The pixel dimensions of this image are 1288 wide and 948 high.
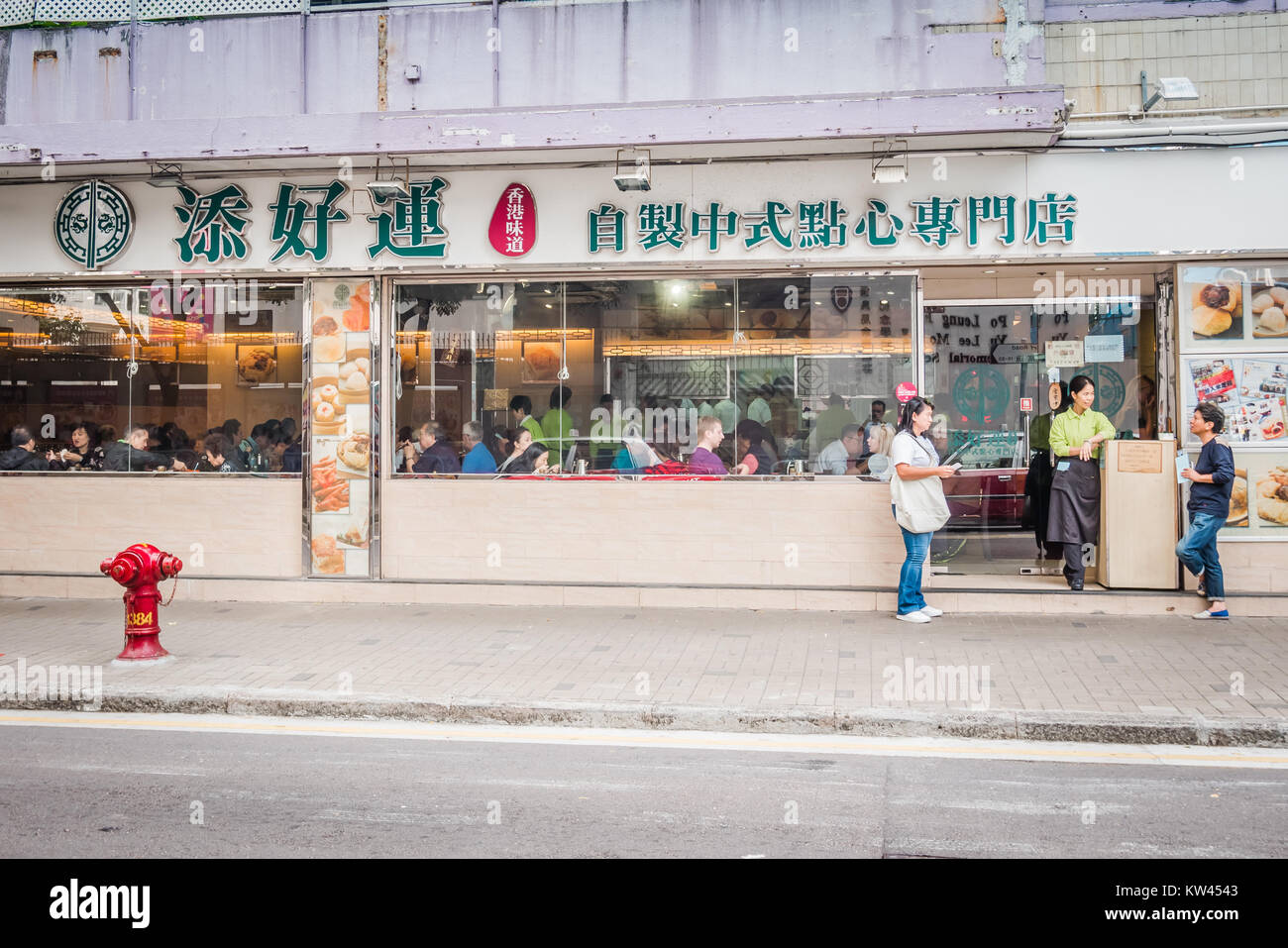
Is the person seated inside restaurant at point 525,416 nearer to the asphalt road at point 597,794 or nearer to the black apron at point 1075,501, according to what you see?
the asphalt road at point 597,794

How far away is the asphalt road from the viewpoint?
4855 millimetres

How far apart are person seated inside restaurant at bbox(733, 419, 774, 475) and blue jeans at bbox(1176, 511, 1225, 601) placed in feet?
11.9

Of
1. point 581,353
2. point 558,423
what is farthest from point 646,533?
point 581,353

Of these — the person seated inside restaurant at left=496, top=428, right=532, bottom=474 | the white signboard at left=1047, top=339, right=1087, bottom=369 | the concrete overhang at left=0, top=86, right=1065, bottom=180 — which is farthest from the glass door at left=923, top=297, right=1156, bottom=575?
the person seated inside restaurant at left=496, top=428, right=532, bottom=474

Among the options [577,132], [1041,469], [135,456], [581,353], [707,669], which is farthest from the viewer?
[1041,469]

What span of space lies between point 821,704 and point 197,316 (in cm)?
790

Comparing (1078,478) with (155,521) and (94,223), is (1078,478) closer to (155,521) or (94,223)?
(155,521)

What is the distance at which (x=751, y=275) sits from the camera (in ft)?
35.3

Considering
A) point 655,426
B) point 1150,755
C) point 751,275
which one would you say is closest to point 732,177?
point 751,275

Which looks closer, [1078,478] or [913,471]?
[913,471]

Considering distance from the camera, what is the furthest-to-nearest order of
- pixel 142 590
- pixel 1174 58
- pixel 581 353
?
pixel 581 353
pixel 1174 58
pixel 142 590

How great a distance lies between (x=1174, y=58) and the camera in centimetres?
998

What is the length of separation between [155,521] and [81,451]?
46.4 inches

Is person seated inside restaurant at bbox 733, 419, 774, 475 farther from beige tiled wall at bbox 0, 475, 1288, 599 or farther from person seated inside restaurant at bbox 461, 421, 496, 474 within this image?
person seated inside restaurant at bbox 461, 421, 496, 474
